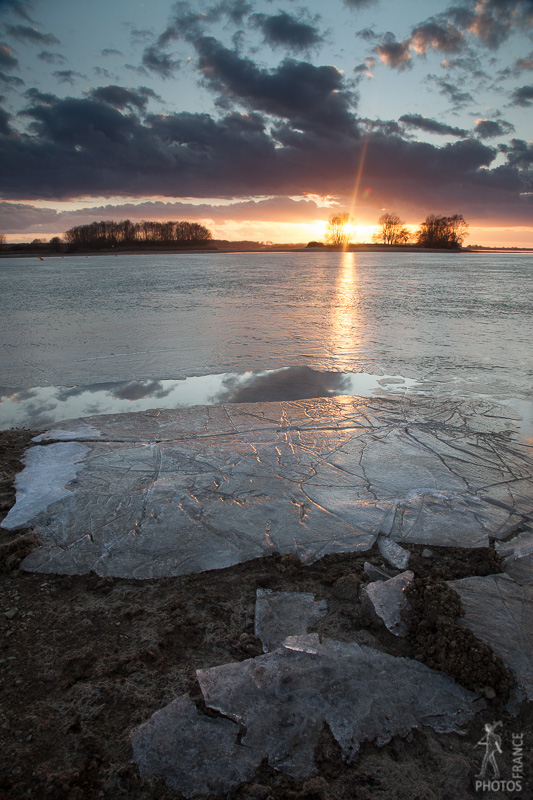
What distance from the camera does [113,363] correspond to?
668 cm

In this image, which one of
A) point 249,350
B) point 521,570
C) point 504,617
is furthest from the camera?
point 249,350

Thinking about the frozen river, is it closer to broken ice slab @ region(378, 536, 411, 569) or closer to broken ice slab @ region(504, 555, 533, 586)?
broken ice slab @ region(504, 555, 533, 586)

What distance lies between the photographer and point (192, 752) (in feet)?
5.35

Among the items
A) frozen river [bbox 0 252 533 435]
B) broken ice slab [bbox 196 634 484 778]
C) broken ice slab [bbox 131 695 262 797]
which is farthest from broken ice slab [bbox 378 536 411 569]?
frozen river [bbox 0 252 533 435]

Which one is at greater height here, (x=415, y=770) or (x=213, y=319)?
(x=213, y=319)

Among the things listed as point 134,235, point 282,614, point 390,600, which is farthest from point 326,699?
point 134,235

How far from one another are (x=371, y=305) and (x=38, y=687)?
11640 millimetres

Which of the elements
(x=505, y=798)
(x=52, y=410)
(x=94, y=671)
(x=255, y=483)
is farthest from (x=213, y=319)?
(x=505, y=798)

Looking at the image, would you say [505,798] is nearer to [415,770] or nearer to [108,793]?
[415,770]

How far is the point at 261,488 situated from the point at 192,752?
1.84 metres

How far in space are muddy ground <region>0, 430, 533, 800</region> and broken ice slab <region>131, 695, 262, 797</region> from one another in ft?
0.13

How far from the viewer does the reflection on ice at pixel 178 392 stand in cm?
498

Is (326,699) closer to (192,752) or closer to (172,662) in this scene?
(192,752)

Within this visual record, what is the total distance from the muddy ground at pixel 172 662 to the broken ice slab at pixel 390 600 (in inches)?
1.9
